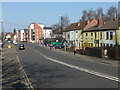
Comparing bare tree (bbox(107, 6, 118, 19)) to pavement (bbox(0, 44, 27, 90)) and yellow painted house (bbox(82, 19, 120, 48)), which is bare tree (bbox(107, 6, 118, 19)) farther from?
pavement (bbox(0, 44, 27, 90))

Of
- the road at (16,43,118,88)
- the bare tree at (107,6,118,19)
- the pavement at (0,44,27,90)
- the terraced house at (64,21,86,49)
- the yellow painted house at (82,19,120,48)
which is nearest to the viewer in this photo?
the road at (16,43,118,88)

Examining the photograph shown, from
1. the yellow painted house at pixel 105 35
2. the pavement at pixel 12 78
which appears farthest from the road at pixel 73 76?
the yellow painted house at pixel 105 35

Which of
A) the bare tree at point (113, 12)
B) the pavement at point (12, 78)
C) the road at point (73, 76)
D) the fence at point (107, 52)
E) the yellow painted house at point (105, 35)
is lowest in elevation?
the pavement at point (12, 78)

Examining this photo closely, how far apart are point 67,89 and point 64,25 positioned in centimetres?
9981

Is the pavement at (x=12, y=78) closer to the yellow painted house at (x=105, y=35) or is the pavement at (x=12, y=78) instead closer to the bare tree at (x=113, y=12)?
the yellow painted house at (x=105, y=35)

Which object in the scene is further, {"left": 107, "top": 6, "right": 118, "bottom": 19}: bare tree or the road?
{"left": 107, "top": 6, "right": 118, "bottom": 19}: bare tree

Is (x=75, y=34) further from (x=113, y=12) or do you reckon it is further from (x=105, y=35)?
(x=113, y=12)

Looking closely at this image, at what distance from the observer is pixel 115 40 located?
130 ft

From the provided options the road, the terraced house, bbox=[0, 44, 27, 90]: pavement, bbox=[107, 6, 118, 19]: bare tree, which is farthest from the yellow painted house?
bbox=[107, 6, 118, 19]: bare tree

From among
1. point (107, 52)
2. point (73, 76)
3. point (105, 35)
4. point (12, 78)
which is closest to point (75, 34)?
point (105, 35)

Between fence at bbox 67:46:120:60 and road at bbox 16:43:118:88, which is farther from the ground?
fence at bbox 67:46:120:60

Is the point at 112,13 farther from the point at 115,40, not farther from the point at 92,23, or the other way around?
the point at 115,40

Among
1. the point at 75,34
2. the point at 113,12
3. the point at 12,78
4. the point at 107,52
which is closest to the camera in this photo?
the point at 12,78

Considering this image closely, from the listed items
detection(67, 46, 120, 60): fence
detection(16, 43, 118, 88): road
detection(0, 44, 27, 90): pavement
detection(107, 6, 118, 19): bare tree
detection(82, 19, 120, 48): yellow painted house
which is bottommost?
detection(0, 44, 27, 90): pavement
